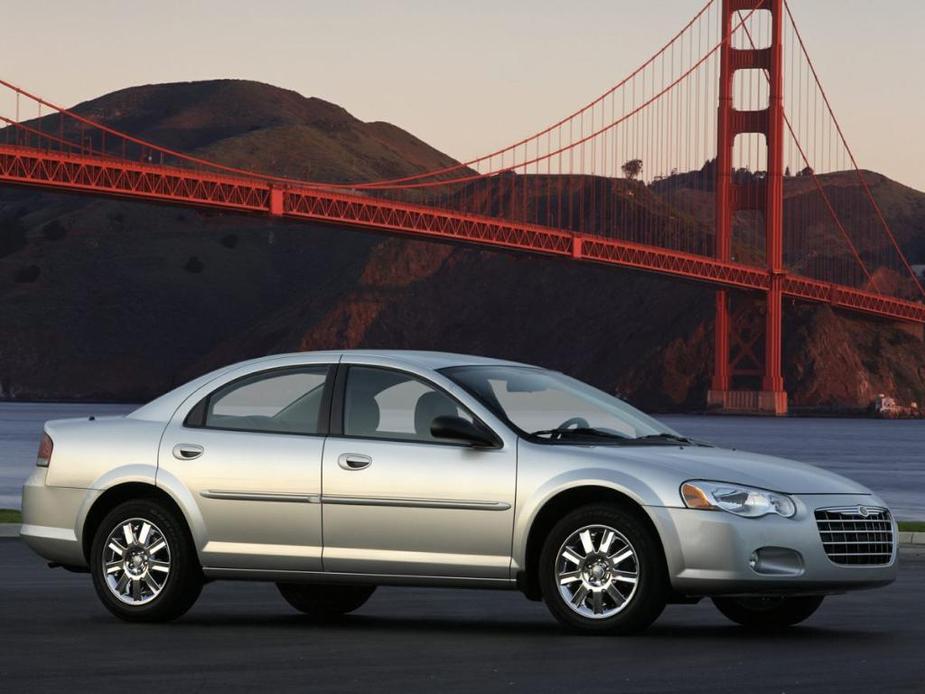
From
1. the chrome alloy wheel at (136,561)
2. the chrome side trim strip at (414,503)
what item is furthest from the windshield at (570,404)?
the chrome alloy wheel at (136,561)

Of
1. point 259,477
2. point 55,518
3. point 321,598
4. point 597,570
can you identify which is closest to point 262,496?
point 259,477

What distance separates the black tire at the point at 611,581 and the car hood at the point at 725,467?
26 centimetres

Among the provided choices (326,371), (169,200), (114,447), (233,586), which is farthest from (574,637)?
(169,200)

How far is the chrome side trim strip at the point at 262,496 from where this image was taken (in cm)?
1059

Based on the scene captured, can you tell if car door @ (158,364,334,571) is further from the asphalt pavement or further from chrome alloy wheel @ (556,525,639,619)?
chrome alloy wheel @ (556,525,639,619)

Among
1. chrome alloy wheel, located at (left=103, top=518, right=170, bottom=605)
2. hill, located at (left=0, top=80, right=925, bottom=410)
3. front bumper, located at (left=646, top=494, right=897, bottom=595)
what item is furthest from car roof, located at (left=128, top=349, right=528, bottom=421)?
hill, located at (left=0, top=80, right=925, bottom=410)

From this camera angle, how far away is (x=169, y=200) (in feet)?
247

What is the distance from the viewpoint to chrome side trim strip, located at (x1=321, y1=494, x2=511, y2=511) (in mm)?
10211

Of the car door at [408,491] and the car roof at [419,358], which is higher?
the car roof at [419,358]

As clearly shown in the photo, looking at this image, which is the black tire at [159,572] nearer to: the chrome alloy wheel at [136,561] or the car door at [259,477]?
the chrome alloy wheel at [136,561]

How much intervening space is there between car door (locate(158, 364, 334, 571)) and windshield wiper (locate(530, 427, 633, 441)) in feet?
3.78

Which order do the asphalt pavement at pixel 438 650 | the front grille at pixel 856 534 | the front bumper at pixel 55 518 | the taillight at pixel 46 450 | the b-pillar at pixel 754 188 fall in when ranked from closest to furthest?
the asphalt pavement at pixel 438 650, the front grille at pixel 856 534, the front bumper at pixel 55 518, the taillight at pixel 46 450, the b-pillar at pixel 754 188

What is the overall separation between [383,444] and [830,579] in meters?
2.32

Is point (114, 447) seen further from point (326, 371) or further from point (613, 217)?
point (613, 217)
